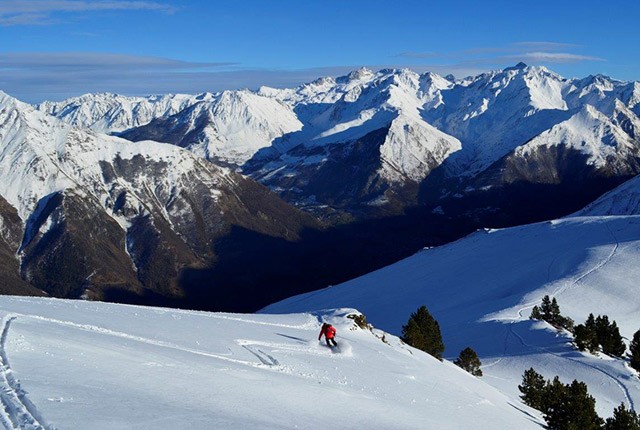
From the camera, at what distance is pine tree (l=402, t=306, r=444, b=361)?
55.5 meters

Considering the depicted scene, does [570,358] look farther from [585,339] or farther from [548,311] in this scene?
[548,311]

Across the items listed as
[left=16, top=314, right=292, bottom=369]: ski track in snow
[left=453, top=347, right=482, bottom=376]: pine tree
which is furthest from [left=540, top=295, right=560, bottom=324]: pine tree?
[left=16, top=314, right=292, bottom=369]: ski track in snow

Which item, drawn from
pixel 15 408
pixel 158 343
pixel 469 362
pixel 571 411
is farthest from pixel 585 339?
pixel 15 408

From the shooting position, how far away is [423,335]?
57094mm

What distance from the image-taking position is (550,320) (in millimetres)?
79188

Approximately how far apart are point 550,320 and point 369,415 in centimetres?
6162

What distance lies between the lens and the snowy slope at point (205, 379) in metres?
17.5

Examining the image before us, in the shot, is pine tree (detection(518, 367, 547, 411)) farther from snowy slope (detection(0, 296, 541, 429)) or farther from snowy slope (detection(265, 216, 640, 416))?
snowy slope (detection(265, 216, 640, 416))

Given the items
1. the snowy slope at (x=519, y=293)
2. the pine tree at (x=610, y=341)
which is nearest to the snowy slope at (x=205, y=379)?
the snowy slope at (x=519, y=293)

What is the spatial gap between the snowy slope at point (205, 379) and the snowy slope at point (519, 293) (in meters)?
21.3

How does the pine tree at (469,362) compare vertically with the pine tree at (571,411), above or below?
below

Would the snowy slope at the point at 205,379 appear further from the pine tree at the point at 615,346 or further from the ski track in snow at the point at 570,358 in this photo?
the pine tree at the point at 615,346

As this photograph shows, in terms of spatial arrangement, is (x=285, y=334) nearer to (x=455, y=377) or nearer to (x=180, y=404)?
(x=455, y=377)

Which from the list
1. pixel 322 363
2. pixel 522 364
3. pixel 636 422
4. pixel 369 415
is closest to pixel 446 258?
pixel 522 364
